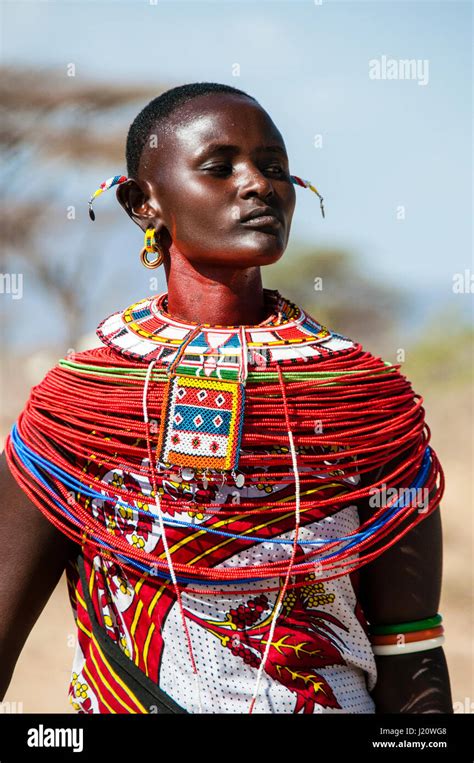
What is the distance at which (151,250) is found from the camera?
2086 mm

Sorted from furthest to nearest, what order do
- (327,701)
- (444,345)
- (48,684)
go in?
1. (444,345)
2. (48,684)
3. (327,701)

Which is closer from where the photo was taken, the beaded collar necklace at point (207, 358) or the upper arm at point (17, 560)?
the beaded collar necklace at point (207, 358)

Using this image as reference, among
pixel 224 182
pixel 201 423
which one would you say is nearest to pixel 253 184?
pixel 224 182

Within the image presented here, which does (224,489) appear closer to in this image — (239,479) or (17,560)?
A: (239,479)

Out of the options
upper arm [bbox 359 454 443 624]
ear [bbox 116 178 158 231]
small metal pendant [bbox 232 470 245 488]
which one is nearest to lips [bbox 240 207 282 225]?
ear [bbox 116 178 158 231]

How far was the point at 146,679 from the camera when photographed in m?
1.88

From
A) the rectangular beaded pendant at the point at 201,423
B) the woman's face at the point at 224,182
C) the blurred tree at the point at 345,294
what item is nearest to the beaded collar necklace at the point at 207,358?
the rectangular beaded pendant at the point at 201,423

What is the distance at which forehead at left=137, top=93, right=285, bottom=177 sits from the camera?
1946mm

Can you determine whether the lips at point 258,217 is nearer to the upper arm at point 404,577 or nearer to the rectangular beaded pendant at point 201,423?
the rectangular beaded pendant at point 201,423

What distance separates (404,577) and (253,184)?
2.72ft

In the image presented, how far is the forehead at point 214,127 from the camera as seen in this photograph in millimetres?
1946

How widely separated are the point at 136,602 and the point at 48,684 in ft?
13.0

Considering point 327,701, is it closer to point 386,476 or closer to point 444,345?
→ point 386,476
